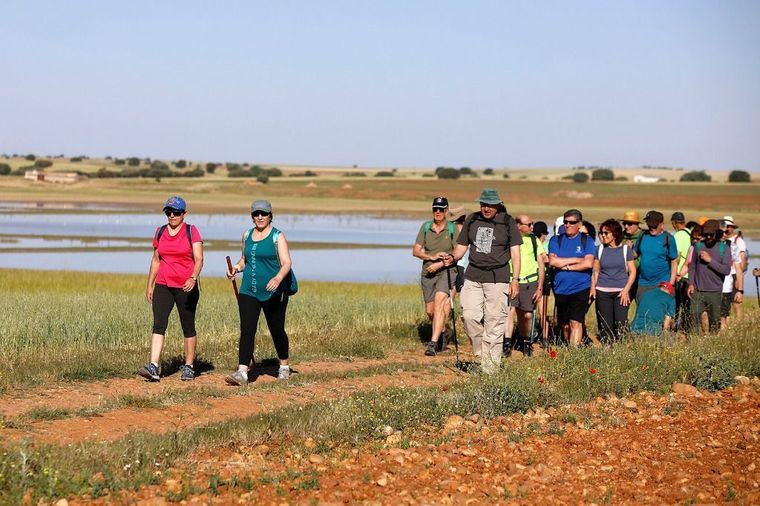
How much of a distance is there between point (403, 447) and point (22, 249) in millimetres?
28125

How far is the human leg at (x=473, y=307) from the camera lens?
11.3 metres

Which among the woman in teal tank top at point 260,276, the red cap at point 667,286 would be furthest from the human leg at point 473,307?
the red cap at point 667,286

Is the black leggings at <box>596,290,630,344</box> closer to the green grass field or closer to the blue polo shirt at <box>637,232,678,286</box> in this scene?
the blue polo shirt at <box>637,232,678,286</box>

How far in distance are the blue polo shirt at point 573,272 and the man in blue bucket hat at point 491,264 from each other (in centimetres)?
205

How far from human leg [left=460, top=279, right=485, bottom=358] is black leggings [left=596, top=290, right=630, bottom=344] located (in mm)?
2219

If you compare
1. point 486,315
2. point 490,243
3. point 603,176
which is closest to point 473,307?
point 486,315

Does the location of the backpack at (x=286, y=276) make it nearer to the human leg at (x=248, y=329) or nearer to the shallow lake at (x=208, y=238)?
the human leg at (x=248, y=329)

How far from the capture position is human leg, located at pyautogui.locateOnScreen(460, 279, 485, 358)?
11.3m

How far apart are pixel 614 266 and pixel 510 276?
A: 1.20 metres

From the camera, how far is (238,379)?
1092 cm

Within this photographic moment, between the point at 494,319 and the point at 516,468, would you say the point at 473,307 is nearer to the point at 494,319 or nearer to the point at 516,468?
the point at 494,319

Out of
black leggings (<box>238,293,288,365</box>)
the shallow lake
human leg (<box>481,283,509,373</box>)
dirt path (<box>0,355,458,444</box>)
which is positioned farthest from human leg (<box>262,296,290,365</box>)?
the shallow lake

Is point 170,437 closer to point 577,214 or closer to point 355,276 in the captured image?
point 577,214

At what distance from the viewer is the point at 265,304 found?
11.1 meters
